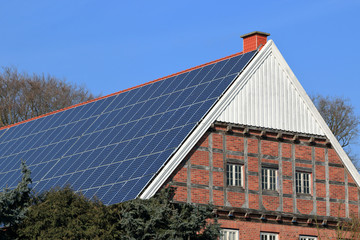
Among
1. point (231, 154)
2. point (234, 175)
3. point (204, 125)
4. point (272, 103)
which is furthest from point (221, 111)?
point (272, 103)

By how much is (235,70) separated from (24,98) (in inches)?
1645

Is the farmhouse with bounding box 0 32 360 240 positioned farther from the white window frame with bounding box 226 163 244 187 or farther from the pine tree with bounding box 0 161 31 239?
the pine tree with bounding box 0 161 31 239

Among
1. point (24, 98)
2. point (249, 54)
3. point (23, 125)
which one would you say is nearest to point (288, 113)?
point (249, 54)

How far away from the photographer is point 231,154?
34.8 metres

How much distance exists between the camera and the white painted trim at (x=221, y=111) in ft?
105

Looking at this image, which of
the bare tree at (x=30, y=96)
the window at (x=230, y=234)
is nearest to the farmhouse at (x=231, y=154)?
the window at (x=230, y=234)

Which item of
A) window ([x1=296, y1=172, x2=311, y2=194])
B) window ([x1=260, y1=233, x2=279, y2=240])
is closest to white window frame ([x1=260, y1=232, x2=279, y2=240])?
window ([x1=260, y1=233, x2=279, y2=240])

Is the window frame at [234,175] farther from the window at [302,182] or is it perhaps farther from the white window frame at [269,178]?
the window at [302,182]

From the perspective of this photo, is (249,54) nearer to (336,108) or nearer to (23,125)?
(23,125)

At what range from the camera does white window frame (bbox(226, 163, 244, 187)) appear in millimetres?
34656

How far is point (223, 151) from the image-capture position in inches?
1362

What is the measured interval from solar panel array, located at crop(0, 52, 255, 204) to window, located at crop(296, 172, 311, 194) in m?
5.16

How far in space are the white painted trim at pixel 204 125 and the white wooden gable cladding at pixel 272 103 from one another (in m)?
0.21

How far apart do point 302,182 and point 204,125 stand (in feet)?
18.2
